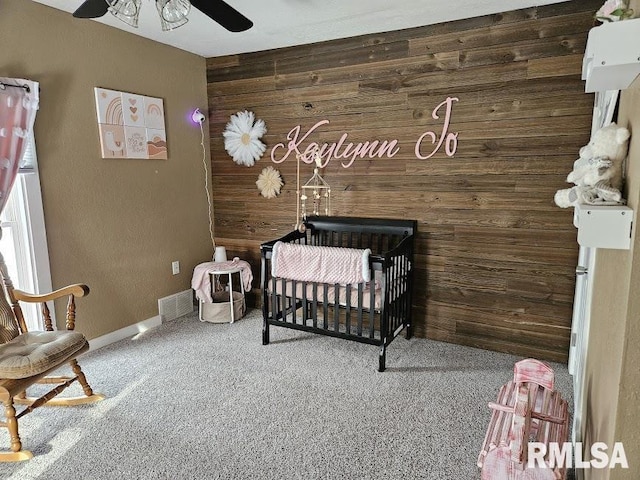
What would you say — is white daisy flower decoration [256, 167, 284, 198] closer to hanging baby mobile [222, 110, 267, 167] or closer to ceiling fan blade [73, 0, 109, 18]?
hanging baby mobile [222, 110, 267, 167]

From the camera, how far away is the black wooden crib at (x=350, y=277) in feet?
8.79

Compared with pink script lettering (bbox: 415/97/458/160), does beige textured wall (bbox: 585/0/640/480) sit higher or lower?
lower

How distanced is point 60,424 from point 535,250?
290cm

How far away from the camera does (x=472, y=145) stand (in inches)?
111

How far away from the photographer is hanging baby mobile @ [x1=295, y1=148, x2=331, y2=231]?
338 cm

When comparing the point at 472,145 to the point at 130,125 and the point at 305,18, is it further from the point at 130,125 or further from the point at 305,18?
the point at 130,125

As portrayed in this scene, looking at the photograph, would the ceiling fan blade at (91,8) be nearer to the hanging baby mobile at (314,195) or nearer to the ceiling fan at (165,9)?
the ceiling fan at (165,9)

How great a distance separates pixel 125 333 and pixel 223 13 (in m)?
2.37

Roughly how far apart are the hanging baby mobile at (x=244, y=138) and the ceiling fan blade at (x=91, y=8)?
1685 mm

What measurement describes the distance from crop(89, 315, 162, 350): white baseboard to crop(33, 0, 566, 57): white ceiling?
2.17m

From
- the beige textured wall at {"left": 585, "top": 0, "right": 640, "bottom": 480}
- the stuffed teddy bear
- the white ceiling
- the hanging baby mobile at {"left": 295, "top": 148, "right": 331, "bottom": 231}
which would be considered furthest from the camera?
the hanging baby mobile at {"left": 295, "top": 148, "right": 331, "bottom": 231}

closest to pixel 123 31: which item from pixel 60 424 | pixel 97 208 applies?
pixel 97 208

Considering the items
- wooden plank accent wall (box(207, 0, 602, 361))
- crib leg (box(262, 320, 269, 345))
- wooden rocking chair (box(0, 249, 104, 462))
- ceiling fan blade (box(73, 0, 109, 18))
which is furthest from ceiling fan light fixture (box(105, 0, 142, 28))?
crib leg (box(262, 320, 269, 345))

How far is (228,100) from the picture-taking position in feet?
12.2
